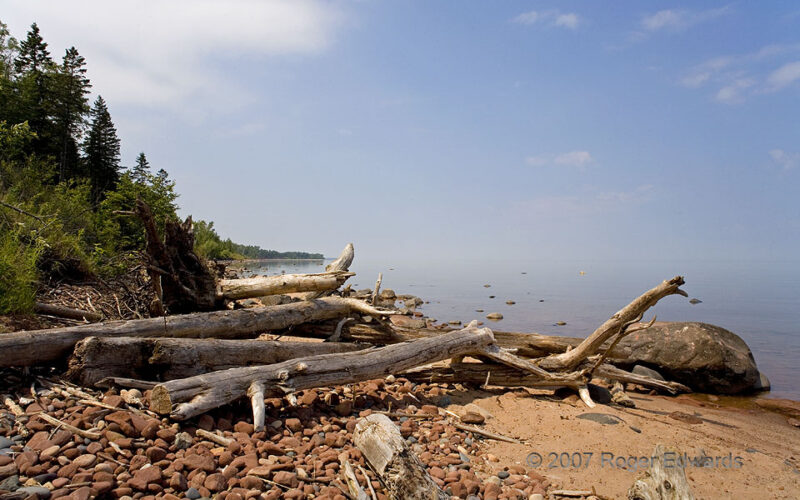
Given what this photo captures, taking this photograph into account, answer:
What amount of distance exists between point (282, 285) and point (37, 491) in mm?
5369

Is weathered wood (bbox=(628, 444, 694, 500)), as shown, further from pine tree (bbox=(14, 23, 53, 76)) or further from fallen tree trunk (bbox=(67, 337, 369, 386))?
pine tree (bbox=(14, 23, 53, 76))

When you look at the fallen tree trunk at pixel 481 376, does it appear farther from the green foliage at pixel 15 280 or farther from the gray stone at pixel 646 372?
the green foliage at pixel 15 280

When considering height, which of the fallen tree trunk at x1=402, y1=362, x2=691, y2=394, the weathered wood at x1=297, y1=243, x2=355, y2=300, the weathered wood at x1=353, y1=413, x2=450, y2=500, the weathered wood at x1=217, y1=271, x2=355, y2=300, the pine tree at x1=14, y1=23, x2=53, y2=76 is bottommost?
the fallen tree trunk at x1=402, y1=362, x2=691, y2=394

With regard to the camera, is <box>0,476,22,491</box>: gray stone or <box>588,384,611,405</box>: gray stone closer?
<box>0,476,22,491</box>: gray stone

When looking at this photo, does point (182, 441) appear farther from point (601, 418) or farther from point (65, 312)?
point (601, 418)

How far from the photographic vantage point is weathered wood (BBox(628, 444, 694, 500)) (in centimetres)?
314

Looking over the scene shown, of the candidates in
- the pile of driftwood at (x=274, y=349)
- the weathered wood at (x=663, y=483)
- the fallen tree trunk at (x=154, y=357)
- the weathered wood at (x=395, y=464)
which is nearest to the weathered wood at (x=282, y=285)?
the pile of driftwood at (x=274, y=349)

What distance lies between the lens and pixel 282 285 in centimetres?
805

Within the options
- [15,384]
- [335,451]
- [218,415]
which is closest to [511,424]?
[335,451]

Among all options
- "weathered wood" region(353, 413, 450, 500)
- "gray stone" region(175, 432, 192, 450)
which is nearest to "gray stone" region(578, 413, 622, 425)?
"weathered wood" region(353, 413, 450, 500)

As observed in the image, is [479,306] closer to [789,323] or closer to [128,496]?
[789,323]

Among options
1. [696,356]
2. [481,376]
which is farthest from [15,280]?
[696,356]

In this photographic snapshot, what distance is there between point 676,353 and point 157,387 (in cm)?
1042

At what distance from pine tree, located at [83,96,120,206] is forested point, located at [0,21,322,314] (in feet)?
0.26
